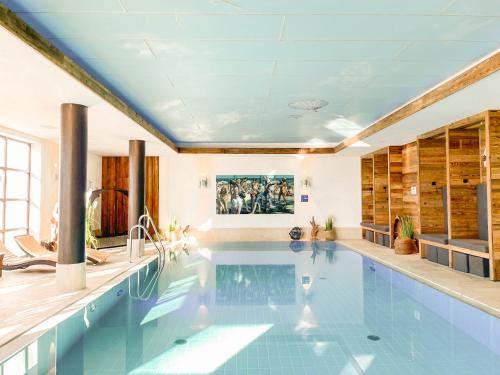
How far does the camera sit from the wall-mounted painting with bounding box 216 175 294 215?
13.3 metres

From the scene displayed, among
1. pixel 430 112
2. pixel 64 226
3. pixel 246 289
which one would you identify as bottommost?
pixel 246 289

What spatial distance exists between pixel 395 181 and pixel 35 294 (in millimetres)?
9512

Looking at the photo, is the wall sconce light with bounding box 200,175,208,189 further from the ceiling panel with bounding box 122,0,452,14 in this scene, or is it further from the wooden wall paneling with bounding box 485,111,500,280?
the ceiling panel with bounding box 122,0,452,14

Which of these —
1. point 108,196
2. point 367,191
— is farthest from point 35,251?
point 367,191

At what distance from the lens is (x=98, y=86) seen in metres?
5.47

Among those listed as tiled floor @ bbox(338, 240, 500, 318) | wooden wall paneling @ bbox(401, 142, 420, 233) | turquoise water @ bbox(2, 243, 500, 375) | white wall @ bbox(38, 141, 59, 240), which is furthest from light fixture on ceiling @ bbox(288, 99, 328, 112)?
white wall @ bbox(38, 141, 59, 240)

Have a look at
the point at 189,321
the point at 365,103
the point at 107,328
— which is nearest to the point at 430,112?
the point at 365,103

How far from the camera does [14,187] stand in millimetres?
9578

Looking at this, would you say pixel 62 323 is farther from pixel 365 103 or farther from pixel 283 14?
pixel 365 103

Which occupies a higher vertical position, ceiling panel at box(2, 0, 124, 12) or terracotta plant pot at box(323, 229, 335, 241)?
ceiling panel at box(2, 0, 124, 12)

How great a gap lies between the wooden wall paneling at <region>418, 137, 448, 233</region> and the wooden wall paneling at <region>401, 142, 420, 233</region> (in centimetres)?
121

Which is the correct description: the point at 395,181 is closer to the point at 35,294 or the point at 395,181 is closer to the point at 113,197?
the point at 35,294

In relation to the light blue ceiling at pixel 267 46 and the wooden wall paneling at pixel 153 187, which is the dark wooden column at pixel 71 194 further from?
the wooden wall paneling at pixel 153 187

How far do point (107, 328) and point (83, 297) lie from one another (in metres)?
1.35
